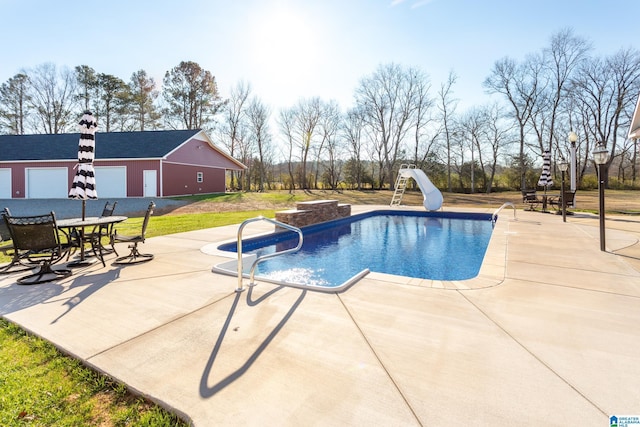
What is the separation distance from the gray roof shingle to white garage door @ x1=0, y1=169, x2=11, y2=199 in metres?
0.86

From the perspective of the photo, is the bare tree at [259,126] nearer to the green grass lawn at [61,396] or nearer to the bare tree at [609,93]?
the bare tree at [609,93]

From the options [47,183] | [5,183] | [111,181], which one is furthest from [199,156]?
[5,183]

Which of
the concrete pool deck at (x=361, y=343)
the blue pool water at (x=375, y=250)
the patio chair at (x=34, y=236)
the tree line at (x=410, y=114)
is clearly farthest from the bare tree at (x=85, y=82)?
the concrete pool deck at (x=361, y=343)

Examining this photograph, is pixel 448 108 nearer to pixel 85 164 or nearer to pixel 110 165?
pixel 110 165

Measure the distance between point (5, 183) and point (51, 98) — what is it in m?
12.5

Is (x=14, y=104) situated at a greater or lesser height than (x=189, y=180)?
greater

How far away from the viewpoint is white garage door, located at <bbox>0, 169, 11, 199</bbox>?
19.9 metres

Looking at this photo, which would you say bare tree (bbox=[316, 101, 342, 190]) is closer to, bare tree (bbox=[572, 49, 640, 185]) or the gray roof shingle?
the gray roof shingle

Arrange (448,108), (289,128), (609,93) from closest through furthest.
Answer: (609,93)
(448,108)
(289,128)

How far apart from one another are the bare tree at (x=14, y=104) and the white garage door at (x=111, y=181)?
54.2 ft

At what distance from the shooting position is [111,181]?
1931cm

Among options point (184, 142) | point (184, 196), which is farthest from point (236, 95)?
point (184, 196)

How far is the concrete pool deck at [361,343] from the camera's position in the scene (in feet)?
5.90

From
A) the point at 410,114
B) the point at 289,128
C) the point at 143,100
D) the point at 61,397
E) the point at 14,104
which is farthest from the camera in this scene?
the point at 289,128
